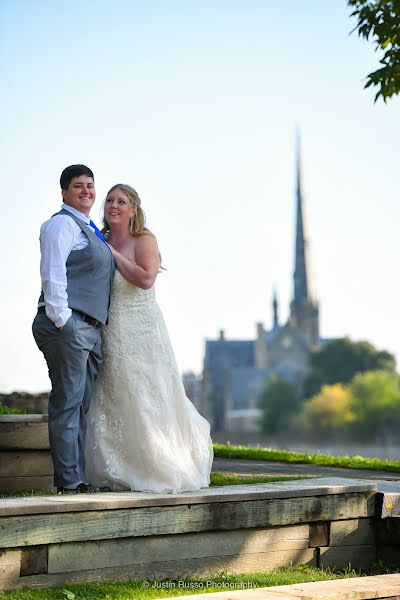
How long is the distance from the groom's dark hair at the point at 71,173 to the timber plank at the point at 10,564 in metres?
2.33

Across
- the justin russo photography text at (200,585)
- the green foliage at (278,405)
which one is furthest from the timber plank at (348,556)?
the green foliage at (278,405)

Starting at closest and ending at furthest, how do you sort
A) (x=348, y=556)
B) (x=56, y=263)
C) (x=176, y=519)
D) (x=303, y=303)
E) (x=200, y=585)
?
1. (x=200, y=585)
2. (x=176, y=519)
3. (x=56, y=263)
4. (x=348, y=556)
5. (x=303, y=303)

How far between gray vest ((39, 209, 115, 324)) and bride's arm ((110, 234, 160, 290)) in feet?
0.40

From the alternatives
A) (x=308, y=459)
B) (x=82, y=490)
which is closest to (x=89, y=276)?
(x=82, y=490)

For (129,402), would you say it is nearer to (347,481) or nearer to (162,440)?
(162,440)

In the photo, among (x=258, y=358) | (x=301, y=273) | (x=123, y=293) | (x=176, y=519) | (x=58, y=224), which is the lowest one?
(x=176, y=519)

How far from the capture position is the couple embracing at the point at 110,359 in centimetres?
686

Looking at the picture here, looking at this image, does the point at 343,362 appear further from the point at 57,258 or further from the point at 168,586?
the point at 168,586

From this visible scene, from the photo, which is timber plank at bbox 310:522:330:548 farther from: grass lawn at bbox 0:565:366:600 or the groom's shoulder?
the groom's shoulder

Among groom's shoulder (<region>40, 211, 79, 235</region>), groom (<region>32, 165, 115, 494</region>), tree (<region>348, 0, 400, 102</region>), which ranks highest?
tree (<region>348, 0, 400, 102</region>)

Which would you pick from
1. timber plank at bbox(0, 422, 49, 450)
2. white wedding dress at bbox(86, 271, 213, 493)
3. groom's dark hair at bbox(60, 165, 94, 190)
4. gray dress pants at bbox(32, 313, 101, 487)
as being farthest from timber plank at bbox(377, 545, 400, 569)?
groom's dark hair at bbox(60, 165, 94, 190)

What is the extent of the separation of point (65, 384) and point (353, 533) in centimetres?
210

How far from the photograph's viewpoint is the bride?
7.07 metres

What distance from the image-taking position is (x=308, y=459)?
38.7 feet
